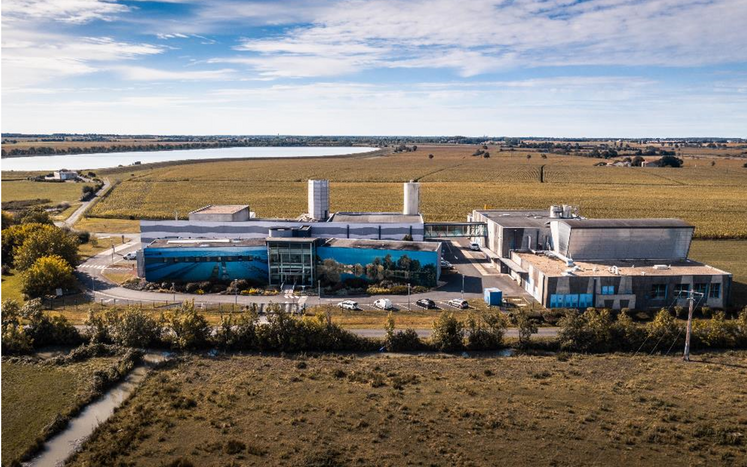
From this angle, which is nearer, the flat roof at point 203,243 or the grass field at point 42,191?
the flat roof at point 203,243

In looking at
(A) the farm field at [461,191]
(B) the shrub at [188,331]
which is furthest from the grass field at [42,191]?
(B) the shrub at [188,331]

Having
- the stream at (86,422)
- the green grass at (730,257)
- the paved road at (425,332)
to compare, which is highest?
the green grass at (730,257)

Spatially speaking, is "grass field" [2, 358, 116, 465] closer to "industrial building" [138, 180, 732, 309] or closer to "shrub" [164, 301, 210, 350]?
"shrub" [164, 301, 210, 350]

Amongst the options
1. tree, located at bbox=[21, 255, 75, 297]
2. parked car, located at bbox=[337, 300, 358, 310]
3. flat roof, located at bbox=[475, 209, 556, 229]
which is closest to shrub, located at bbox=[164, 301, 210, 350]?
parked car, located at bbox=[337, 300, 358, 310]

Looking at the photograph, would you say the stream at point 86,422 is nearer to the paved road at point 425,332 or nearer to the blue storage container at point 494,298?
the paved road at point 425,332

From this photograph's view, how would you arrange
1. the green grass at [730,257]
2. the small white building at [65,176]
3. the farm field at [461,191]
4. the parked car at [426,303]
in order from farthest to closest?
the small white building at [65,176]
the farm field at [461,191]
the green grass at [730,257]
the parked car at [426,303]

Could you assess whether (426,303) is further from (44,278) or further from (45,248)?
(45,248)

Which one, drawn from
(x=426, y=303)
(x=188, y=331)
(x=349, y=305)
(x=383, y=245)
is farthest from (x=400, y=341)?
(x=383, y=245)

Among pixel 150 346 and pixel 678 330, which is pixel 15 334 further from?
pixel 678 330
